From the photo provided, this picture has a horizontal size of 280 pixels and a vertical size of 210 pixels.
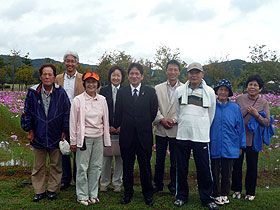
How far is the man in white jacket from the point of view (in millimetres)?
3881

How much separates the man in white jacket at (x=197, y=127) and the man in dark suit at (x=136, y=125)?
1.57 ft

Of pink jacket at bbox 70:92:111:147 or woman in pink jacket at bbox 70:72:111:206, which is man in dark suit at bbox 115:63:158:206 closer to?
woman in pink jacket at bbox 70:72:111:206

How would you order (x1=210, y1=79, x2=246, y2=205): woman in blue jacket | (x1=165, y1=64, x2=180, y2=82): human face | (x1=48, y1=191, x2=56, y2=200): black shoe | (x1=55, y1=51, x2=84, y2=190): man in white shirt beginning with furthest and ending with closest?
(x1=55, y1=51, x2=84, y2=190): man in white shirt, (x1=165, y1=64, x2=180, y2=82): human face, (x1=48, y1=191, x2=56, y2=200): black shoe, (x1=210, y1=79, x2=246, y2=205): woman in blue jacket

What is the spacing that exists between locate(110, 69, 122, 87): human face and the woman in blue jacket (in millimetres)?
1741

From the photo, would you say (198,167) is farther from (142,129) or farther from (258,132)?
(258,132)

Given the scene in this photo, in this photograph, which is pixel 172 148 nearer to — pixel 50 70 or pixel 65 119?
pixel 65 119

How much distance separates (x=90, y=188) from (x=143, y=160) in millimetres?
1010

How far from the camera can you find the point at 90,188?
4.15 metres

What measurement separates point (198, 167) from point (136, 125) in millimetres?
1195

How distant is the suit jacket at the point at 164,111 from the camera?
4430 mm

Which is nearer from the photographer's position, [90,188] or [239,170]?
[90,188]

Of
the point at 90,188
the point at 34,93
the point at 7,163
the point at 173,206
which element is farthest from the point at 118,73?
the point at 7,163

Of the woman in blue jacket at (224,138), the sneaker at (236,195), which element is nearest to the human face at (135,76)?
the woman in blue jacket at (224,138)

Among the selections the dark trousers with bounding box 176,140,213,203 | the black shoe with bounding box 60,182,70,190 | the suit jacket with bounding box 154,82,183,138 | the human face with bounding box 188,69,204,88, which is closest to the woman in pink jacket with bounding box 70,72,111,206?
the black shoe with bounding box 60,182,70,190
